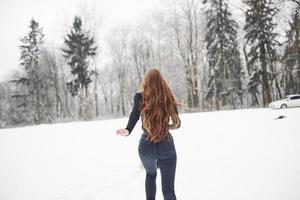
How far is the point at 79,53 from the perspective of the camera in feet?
131

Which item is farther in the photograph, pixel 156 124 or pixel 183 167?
pixel 183 167

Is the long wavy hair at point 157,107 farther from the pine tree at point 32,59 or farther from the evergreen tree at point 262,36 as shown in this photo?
the pine tree at point 32,59

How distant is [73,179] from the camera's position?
8.01 m

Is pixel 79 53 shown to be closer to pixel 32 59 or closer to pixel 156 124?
pixel 32 59

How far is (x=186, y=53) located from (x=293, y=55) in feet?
40.5

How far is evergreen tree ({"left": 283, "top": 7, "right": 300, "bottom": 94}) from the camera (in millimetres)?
31531

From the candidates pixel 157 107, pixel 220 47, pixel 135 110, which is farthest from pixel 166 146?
pixel 220 47

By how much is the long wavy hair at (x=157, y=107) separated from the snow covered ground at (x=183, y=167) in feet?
7.85

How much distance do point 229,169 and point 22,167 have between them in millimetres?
6440

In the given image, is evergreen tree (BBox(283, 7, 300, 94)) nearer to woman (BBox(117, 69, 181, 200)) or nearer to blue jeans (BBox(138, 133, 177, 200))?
woman (BBox(117, 69, 181, 200))

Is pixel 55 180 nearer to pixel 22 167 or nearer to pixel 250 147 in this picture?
pixel 22 167

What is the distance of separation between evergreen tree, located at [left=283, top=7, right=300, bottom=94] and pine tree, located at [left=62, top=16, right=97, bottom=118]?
23676 mm

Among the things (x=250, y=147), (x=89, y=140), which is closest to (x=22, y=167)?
(x=89, y=140)

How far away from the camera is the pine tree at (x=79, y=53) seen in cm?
3933
